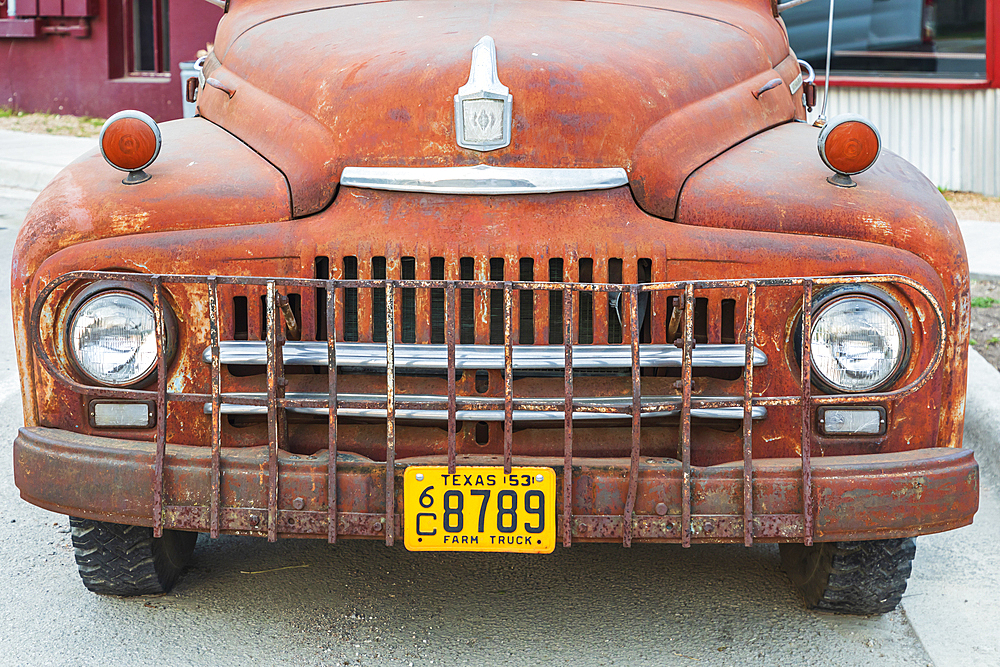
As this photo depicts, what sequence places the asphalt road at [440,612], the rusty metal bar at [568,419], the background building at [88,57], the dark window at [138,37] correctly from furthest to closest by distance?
the dark window at [138,37]
the background building at [88,57]
the asphalt road at [440,612]
the rusty metal bar at [568,419]

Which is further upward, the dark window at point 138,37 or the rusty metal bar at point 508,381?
the dark window at point 138,37

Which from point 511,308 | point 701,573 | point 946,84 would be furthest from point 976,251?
point 511,308

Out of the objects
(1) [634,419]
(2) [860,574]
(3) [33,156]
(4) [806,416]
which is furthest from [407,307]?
(3) [33,156]

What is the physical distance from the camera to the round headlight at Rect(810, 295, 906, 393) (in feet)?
8.32

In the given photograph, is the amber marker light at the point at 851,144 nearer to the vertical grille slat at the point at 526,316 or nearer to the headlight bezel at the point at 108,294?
the vertical grille slat at the point at 526,316

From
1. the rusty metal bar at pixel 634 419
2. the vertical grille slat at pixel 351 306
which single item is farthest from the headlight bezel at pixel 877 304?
the vertical grille slat at pixel 351 306

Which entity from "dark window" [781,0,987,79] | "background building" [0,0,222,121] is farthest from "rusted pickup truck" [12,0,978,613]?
"background building" [0,0,222,121]

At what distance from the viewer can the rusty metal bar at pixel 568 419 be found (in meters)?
2.41

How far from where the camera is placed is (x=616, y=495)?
246 centimetres

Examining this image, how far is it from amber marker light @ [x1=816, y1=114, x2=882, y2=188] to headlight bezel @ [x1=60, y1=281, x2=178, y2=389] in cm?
166

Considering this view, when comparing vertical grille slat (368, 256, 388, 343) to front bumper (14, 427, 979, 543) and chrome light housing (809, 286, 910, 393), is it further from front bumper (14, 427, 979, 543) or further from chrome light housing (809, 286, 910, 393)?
chrome light housing (809, 286, 910, 393)

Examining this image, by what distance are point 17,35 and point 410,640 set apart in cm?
1297

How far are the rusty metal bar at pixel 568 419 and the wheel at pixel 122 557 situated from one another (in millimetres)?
1155

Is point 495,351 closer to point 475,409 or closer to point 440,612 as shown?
point 475,409
